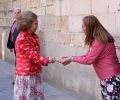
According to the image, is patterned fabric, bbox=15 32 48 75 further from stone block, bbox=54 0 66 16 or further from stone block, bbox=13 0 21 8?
stone block, bbox=13 0 21 8

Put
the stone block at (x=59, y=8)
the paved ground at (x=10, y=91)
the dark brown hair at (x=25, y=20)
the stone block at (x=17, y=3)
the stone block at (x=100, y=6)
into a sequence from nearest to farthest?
the dark brown hair at (x=25, y=20) → the stone block at (x=100, y=6) → the paved ground at (x=10, y=91) → the stone block at (x=59, y=8) → the stone block at (x=17, y=3)

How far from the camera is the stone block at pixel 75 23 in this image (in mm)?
7570

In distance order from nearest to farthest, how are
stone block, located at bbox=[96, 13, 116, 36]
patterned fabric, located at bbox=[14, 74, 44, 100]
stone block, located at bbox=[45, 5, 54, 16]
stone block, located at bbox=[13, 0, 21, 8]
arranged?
patterned fabric, located at bbox=[14, 74, 44, 100]
stone block, located at bbox=[96, 13, 116, 36]
stone block, located at bbox=[45, 5, 54, 16]
stone block, located at bbox=[13, 0, 21, 8]

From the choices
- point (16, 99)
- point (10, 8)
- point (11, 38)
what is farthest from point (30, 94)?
point (10, 8)

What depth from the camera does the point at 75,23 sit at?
7742 mm

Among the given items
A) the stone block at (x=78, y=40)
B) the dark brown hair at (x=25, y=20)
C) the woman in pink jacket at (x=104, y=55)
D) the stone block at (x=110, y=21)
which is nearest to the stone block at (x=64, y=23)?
the stone block at (x=78, y=40)

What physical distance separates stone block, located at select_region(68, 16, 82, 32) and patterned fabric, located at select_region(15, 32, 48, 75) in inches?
110

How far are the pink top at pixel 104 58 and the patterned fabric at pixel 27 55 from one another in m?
0.62

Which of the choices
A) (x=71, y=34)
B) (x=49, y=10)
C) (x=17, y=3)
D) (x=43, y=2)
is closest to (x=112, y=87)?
(x=71, y=34)

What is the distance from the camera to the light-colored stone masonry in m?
6.47

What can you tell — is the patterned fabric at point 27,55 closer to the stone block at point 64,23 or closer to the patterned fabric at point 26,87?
the patterned fabric at point 26,87

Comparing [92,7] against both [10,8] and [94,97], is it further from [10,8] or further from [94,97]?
[10,8]

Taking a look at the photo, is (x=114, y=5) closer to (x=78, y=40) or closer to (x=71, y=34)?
(x=78, y=40)

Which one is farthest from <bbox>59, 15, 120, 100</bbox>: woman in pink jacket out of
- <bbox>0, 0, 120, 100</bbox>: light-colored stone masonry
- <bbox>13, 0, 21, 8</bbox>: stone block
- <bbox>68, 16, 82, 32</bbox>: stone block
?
<bbox>13, 0, 21, 8</bbox>: stone block
